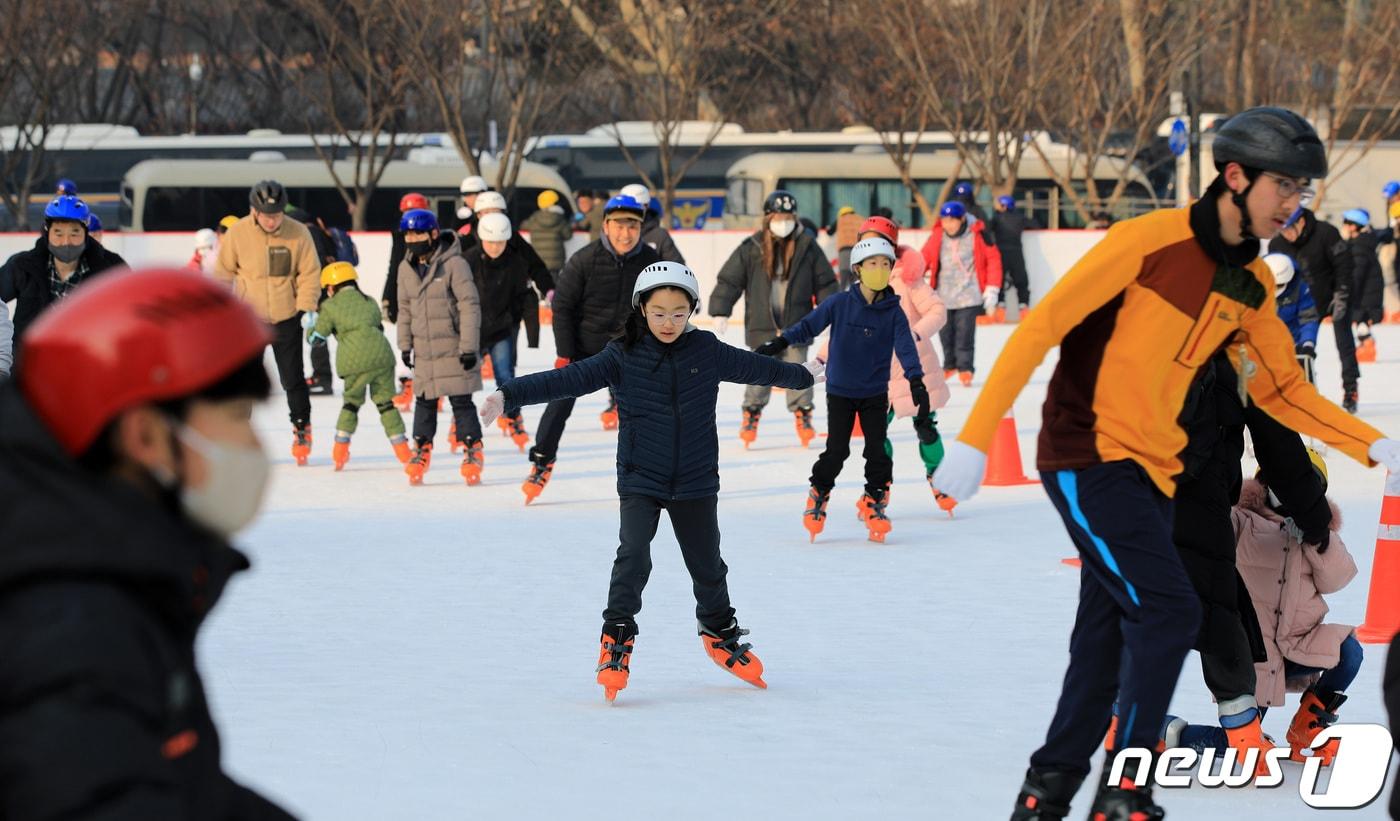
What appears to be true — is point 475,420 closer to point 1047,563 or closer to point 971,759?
point 1047,563

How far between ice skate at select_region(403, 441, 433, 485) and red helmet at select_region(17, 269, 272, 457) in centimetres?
931

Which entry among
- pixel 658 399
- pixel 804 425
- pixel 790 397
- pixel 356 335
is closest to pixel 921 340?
pixel 804 425

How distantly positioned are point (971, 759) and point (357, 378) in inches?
271

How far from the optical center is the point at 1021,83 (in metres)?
32.7

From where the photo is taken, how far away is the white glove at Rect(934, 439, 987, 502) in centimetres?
389

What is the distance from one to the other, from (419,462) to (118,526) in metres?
9.38

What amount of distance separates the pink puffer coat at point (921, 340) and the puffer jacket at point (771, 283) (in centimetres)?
68

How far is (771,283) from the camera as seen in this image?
12.8 metres

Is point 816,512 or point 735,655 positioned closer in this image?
point 735,655

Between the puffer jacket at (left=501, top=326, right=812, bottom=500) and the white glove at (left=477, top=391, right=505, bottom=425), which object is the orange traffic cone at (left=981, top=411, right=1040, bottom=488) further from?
the white glove at (left=477, top=391, right=505, bottom=425)

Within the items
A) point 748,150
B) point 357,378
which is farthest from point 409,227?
point 748,150

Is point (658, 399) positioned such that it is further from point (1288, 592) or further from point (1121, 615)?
point (1121, 615)

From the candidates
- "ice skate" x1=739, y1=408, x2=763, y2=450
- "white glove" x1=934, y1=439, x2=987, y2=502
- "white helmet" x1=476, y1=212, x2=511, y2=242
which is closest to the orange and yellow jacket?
"white glove" x1=934, y1=439, x2=987, y2=502

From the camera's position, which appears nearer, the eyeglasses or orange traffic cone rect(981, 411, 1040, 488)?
the eyeglasses
